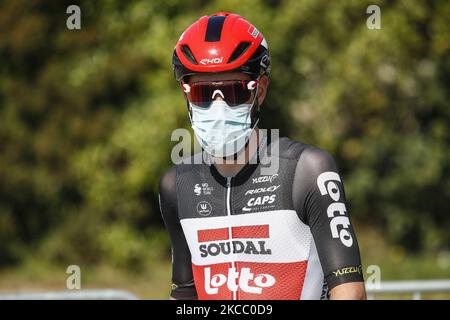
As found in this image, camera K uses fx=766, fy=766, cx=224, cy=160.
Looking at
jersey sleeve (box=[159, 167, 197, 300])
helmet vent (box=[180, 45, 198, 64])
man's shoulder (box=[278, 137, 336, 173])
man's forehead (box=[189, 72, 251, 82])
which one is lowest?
jersey sleeve (box=[159, 167, 197, 300])

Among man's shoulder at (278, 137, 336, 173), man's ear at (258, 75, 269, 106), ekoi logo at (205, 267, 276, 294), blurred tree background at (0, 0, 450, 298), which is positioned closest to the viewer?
man's shoulder at (278, 137, 336, 173)

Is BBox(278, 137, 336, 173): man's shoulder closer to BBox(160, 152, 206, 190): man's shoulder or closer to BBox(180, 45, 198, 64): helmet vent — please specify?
BBox(160, 152, 206, 190): man's shoulder

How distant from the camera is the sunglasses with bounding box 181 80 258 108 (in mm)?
4223

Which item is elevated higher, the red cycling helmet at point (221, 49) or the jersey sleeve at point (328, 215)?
the red cycling helmet at point (221, 49)

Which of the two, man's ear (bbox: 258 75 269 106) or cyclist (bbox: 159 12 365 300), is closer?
cyclist (bbox: 159 12 365 300)

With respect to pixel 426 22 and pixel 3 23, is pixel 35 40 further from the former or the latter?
pixel 426 22

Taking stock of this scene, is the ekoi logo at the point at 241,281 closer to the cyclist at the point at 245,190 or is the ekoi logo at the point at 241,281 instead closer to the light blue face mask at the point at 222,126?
the cyclist at the point at 245,190

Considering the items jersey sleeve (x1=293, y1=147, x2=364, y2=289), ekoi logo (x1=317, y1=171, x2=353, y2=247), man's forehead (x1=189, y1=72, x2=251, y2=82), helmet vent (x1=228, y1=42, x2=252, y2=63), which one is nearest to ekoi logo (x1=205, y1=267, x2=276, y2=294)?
jersey sleeve (x1=293, y1=147, x2=364, y2=289)

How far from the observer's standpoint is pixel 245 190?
4348 millimetres

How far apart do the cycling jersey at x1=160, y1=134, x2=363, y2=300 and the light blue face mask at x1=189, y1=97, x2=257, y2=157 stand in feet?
0.67

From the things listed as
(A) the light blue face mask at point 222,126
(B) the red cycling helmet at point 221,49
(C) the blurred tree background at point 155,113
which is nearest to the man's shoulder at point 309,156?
(A) the light blue face mask at point 222,126

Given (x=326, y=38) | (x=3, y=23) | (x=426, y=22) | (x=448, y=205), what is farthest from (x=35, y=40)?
A: (x=448, y=205)

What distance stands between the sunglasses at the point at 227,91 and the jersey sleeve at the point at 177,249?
2.08 ft

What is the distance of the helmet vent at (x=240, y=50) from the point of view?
420cm
